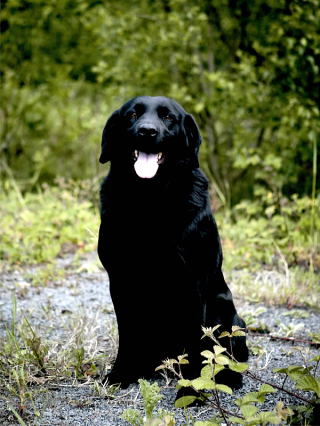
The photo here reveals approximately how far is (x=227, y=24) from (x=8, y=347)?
202 inches

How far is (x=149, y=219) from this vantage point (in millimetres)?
2449

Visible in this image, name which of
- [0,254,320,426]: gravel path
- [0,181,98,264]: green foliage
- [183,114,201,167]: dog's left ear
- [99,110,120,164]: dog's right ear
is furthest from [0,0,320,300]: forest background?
[183,114,201,167]: dog's left ear

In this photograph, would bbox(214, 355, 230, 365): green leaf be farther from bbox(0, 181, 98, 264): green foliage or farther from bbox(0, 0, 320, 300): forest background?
bbox(0, 181, 98, 264): green foliage

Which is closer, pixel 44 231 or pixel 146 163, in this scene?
pixel 146 163

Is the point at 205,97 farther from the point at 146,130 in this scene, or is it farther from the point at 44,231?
the point at 146,130

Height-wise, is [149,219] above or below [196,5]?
below

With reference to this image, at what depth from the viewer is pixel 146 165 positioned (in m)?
2.49

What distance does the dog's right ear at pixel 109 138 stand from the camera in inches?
106

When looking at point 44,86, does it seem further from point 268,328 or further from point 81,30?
point 268,328

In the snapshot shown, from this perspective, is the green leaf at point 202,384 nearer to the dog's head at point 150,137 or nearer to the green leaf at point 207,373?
the green leaf at point 207,373

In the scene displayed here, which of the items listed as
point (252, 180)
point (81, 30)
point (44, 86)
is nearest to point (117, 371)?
point (252, 180)

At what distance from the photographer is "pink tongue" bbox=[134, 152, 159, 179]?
8.04ft

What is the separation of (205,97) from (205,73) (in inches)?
15.6

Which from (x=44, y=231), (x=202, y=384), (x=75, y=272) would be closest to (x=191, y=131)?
(x=202, y=384)
